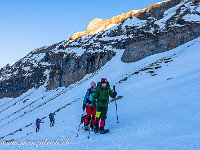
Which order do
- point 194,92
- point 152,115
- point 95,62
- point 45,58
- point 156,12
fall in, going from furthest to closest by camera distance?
point 45,58, point 156,12, point 95,62, point 194,92, point 152,115

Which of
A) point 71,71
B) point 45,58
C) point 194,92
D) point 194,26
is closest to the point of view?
point 194,92

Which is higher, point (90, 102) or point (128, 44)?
point (128, 44)

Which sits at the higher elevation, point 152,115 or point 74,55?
point 74,55

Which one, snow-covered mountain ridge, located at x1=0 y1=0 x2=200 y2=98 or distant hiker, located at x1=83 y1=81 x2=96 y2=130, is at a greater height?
snow-covered mountain ridge, located at x1=0 y1=0 x2=200 y2=98

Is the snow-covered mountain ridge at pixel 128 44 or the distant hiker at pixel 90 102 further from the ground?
the snow-covered mountain ridge at pixel 128 44

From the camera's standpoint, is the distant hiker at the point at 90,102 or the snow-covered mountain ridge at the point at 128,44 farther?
the snow-covered mountain ridge at the point at 128,44

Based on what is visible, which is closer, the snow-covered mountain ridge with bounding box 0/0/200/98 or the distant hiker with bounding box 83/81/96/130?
the distant hiker with bounding box 83/81/96/130

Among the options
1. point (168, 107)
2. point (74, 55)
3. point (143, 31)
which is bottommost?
point (168, 107)

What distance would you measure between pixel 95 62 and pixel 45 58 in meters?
62.5

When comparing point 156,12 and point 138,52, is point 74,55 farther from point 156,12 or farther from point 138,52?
point 156,12

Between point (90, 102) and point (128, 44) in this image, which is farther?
point (128, 44)

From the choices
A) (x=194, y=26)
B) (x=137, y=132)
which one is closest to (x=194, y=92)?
(x=137, y=132)

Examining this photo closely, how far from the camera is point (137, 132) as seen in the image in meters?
5.24

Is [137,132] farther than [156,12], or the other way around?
[156,12]
